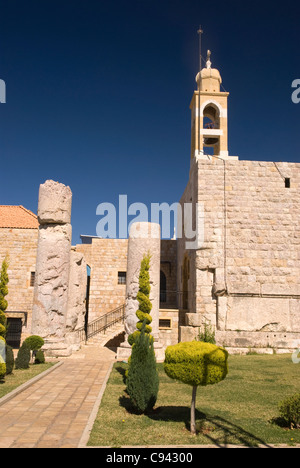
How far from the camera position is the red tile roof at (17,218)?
2308 centimetres

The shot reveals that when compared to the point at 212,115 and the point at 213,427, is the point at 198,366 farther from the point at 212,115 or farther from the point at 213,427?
the point at 212,115

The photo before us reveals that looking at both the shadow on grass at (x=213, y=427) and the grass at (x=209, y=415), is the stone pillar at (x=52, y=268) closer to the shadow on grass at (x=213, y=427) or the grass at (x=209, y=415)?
the grass at (x=209, y=415)

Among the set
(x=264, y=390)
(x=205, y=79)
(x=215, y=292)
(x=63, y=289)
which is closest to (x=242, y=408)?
(x=264, y=390)

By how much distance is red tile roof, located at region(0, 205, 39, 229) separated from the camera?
23.1 meters

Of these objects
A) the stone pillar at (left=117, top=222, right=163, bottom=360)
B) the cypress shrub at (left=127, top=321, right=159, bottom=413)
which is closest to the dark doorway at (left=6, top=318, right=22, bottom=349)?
the stone pillar at (left=117, top=222, right=163, bottom=360)

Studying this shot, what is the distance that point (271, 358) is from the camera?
12.6m

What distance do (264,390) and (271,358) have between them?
15.4 feet

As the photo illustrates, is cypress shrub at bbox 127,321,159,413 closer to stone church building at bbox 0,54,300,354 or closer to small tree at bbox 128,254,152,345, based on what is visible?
small tree at bbox 128,254,152,345

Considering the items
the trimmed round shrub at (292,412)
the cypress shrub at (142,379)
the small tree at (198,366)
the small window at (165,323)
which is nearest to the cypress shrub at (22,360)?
the cypress shrub at (142,379)

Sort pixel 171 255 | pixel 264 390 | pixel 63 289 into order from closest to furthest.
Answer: pixel 264 390
pixel 63 289
pixel 171 255

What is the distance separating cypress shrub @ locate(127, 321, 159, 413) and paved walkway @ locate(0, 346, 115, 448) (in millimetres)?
870

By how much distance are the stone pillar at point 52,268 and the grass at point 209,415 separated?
392 cm

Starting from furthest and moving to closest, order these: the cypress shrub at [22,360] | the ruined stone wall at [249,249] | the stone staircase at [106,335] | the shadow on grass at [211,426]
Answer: the stone staircase at [106,335], the ruined stone wall at [249,249], the cypress shrub at [22,360], the shadow on grass at [211,426]
